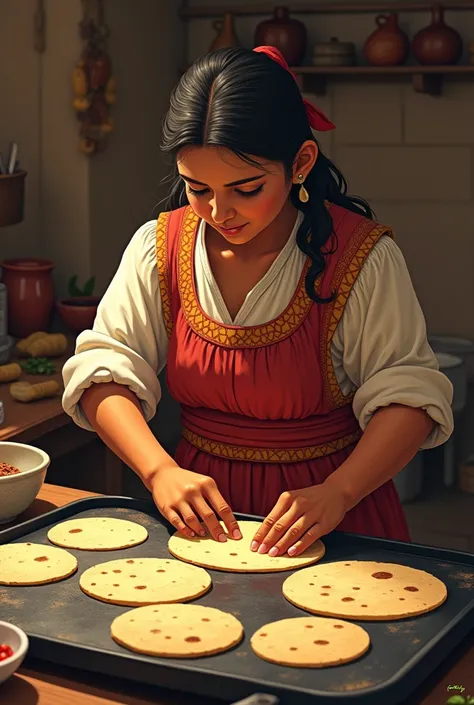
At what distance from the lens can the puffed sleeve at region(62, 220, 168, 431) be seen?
1859mm

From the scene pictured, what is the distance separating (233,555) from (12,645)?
383 mm

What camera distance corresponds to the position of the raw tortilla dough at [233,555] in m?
1.55

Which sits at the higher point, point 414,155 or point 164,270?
point 414,155

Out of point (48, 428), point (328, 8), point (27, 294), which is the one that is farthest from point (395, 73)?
point (48, 428)

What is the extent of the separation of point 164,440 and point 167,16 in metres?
1.52

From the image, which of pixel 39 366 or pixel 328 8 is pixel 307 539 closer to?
pixel 39 366

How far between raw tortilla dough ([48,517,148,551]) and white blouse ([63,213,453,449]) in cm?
23

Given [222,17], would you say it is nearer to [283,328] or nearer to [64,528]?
[283,328]

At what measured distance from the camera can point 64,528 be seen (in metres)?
1.69

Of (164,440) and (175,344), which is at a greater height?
(175,344)

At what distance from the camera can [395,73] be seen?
4.14 metres

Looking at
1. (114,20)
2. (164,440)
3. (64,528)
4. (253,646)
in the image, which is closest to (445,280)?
(164,440)

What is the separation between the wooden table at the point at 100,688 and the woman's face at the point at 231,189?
2.21 ft

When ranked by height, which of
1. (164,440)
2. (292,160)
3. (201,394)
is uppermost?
(292,160)
